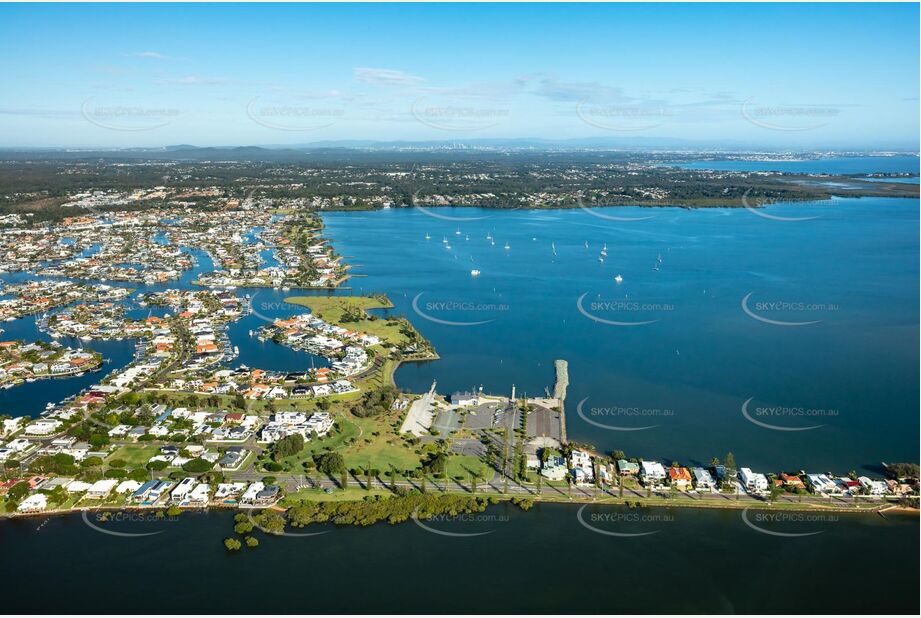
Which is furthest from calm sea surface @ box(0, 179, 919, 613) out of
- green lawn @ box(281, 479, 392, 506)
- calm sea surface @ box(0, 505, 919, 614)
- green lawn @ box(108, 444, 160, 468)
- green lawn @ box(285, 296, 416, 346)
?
green lawn @ box(108, 444, 160, 468)

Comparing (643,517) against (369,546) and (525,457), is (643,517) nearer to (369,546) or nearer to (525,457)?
(525,457)

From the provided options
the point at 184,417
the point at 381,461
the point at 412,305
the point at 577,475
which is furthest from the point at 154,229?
the point at 577,475

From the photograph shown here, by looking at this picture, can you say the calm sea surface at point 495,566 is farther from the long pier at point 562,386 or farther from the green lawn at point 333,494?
the long pier at point 562,386

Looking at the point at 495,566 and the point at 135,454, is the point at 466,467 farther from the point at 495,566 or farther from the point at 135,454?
the point at 135,454

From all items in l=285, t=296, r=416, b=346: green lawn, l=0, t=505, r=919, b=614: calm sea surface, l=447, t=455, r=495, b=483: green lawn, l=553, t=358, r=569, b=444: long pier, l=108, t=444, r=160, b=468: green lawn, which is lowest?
l=0, t=505, r=919, b=614: calm sea surface

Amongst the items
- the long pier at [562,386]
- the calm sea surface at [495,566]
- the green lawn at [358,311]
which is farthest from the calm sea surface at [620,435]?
the green lawn at [358,311]

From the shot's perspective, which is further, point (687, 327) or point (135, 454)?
point (687, 327)

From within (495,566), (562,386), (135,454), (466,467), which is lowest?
(495,566)

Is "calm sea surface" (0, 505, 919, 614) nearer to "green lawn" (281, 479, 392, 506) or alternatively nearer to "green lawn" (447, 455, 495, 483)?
"green lawn" (281, 479, 392, 506)

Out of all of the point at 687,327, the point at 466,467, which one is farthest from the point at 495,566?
the point at 687,327
